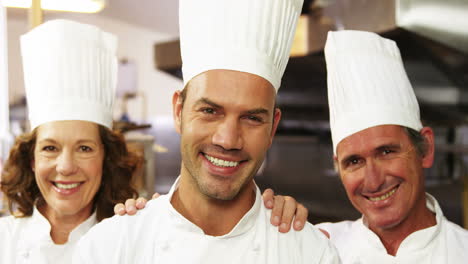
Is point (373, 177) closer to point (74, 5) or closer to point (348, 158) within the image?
point (348, 158)

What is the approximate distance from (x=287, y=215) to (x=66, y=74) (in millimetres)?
961

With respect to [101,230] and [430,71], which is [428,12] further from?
[101,230]

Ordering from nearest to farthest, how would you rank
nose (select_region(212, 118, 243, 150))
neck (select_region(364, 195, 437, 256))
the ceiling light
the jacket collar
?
nose (select_region(212, 118, 243, 150))
the jacket collar
neck (select_region(364, 195, 437, 256))
the ceiling light

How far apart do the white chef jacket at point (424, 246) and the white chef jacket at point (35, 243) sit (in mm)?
1002

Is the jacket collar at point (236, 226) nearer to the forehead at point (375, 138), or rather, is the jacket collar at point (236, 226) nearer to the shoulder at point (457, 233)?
the forehead at point (375, 138)

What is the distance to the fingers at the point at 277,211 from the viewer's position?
126cm

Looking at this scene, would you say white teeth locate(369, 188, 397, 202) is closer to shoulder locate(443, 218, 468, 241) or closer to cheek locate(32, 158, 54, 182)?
shoulder locate(443, 218, 468, 241)

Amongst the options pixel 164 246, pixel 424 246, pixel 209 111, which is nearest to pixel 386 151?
pixel 424 246

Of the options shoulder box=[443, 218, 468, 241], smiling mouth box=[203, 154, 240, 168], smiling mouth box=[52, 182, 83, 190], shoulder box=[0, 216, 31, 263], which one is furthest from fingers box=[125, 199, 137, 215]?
shoulder box=[443, 218, 468, 241]

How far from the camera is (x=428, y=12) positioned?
6.05 ft

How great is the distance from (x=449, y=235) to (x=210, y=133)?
911 mm

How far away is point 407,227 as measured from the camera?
1.54m

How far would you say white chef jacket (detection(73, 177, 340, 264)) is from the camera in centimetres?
118

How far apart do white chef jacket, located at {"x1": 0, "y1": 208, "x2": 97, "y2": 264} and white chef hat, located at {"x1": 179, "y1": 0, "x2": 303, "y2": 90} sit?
2.76 ft
